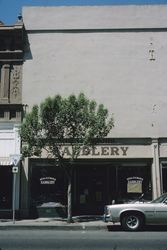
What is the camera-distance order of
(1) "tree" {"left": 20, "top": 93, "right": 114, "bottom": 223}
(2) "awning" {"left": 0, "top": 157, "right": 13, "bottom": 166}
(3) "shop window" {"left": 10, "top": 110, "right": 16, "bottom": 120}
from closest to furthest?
(1) "tree" {"left": 20, "top": 93, "right": 114, "bottom": 223}
(2) "awning" {"left": 0, "top": 157, "right": 13, "bottom": 166}
(3) "shop window" {"left": 10, "top": 110, "right": 16, "bottom": 120}

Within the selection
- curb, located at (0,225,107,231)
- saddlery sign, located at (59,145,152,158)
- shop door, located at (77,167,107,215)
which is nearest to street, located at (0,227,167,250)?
curb, located at (0,225,107,231)

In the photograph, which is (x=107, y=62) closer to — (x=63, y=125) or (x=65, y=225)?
(x=63, y=125)

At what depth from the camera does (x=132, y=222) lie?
16250 millimetres

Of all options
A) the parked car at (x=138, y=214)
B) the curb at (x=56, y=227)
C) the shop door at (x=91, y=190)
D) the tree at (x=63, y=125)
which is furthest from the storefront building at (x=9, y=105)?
the parked car at (x=138, y=214)

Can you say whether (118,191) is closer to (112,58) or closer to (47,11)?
(112,58)

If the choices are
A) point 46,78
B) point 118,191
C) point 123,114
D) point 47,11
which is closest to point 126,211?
point 118,191

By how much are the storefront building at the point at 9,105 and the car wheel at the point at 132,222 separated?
22.3 feet

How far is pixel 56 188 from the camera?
2177 centimetres

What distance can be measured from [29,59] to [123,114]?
18.7ft

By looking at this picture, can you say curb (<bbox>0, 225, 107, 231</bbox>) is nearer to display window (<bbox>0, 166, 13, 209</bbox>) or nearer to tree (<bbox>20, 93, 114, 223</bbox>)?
tree (<bbox>20, 93, 114, 223</bbox>)

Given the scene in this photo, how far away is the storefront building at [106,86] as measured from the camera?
21.8 metres

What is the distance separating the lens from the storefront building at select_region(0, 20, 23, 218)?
21.6 metres

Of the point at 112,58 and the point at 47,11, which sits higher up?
the point at 47,11
